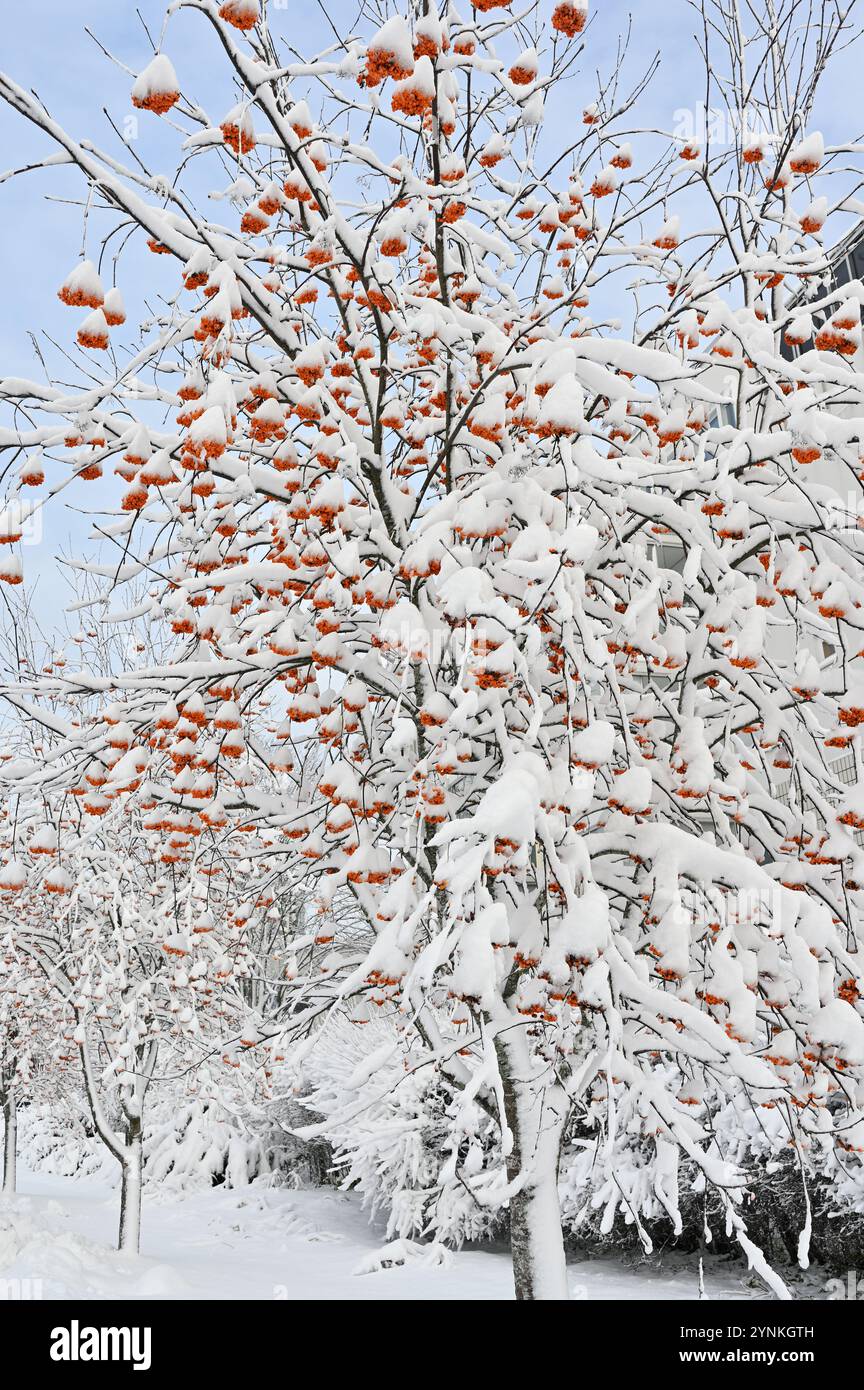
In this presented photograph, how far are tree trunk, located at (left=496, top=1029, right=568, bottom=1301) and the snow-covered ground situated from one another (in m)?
2.29

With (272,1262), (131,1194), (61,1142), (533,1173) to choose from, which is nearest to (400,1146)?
(272,1262)

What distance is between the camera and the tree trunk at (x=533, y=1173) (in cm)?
436

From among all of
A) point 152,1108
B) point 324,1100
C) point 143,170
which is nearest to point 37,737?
point 324,1100

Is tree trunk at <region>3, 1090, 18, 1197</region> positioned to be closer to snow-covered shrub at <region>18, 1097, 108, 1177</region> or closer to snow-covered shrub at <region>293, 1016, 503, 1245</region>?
snow-covered shrub at <region>18, 1097, 108, 1177</region>

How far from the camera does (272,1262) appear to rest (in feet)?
45.5

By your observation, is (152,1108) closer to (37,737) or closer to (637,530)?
(37,737)

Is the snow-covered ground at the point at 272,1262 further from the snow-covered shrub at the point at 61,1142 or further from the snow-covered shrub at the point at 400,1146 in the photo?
the snow-covered shrub at the point at 61,1142

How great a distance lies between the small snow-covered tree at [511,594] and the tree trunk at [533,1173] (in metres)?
0.02

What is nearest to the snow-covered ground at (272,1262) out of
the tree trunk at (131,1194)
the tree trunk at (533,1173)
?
the tree trunk at (131,1194)

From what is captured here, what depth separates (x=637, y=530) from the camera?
4.28 metres

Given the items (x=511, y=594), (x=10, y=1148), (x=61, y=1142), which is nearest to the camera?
(x=511, y=594)

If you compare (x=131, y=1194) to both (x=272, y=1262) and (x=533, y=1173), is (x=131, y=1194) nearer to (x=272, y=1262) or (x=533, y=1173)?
(x=272, y=1262)

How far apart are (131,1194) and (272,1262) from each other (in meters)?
2.26
